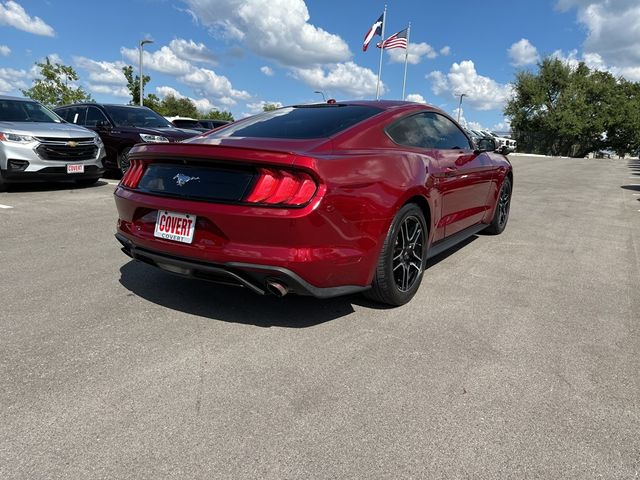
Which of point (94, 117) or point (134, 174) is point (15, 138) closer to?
point (94, 117)

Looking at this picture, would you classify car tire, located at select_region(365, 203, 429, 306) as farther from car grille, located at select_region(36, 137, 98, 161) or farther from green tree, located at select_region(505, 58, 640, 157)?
green tree, located at select_region(505, 58, 640, 157)

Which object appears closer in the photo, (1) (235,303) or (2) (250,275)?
(2) (250,275)

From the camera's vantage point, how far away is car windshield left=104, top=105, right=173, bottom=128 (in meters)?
10.1

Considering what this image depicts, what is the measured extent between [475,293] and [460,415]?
177 cm

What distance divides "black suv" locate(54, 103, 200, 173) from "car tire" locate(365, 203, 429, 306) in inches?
270

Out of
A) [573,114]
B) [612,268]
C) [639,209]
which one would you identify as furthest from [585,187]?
[573,114]

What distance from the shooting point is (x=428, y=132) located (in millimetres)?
3971

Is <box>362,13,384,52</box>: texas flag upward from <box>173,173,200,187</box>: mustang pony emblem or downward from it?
upward

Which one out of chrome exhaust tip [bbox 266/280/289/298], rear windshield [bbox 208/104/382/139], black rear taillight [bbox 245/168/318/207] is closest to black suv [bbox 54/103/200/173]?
rear windshield [bbox 208/104/382/139]

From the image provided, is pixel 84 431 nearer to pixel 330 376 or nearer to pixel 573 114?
pixel 330 376

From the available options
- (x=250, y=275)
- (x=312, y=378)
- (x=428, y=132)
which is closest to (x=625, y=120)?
(x=428, y=132)

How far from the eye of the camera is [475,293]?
3.80 meters

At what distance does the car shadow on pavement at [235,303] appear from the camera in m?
3.14

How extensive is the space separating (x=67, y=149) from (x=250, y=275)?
6.73 metres
